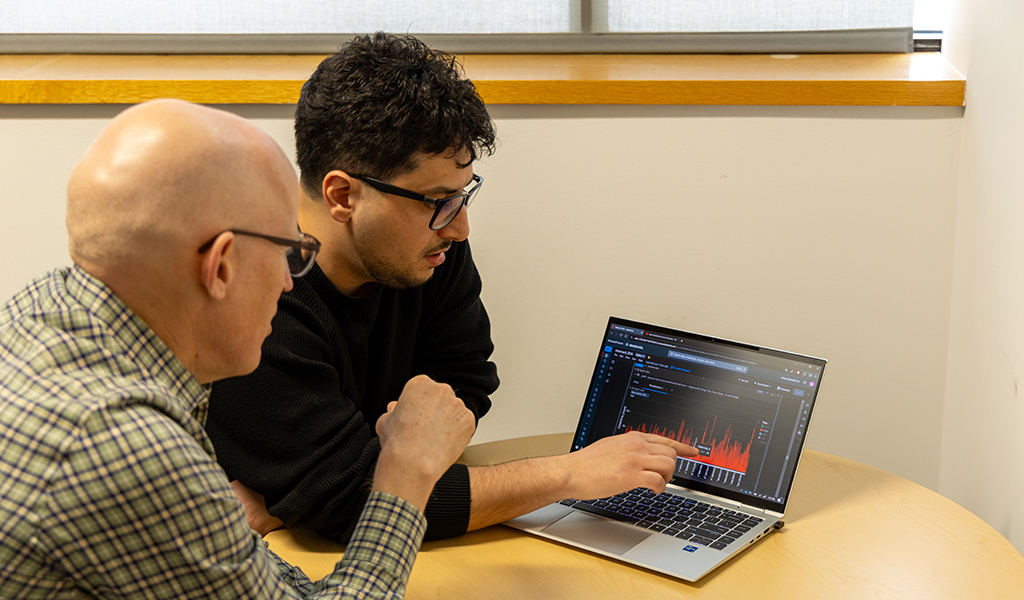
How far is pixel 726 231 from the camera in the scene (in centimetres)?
194

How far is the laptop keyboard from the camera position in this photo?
1.15 m

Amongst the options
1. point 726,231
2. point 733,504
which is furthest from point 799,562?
point 726,231

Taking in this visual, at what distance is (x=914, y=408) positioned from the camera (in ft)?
6.54

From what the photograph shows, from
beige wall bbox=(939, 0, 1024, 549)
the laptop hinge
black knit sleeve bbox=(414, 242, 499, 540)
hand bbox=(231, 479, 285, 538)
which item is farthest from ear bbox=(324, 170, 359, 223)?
beige wall bbox=(939, 0, 1024, 549)

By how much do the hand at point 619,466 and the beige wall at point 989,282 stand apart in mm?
614

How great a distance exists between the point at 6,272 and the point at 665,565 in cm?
164

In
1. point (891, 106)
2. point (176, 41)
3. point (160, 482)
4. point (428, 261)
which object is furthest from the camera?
point (176, 41)

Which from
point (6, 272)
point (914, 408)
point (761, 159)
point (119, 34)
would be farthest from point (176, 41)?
point (914, 408)

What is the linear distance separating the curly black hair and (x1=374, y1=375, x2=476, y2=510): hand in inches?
14.2

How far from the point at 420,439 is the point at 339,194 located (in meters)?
0.45

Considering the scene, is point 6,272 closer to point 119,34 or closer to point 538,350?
point 119,34

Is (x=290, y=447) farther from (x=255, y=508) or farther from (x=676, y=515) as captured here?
(x=676, y=515)

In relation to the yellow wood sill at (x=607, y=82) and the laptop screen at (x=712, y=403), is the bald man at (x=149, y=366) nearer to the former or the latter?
the laptop screen at (x=712, y=403)

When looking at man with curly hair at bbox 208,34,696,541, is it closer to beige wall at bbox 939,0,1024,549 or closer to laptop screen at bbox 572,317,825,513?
laptop screen at bbox 572,317,825,513
